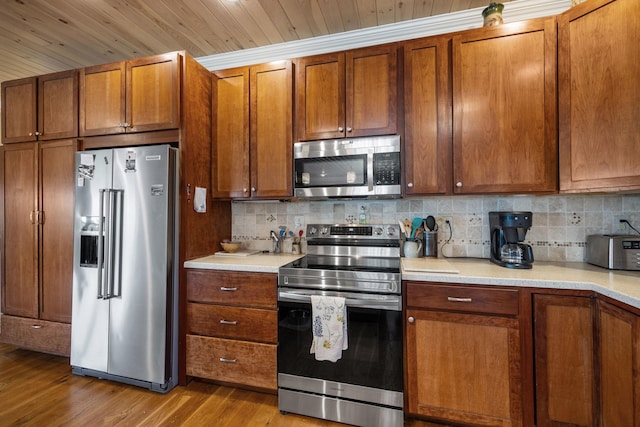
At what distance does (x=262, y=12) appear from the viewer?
2.06 metres

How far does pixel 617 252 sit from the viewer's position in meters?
1.61

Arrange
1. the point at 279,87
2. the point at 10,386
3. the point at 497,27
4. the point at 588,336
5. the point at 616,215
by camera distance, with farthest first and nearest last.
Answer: the point at 279,87 < the point at 10,386 < the point at 616,215 < the point at 497,27 < the point at 588,336

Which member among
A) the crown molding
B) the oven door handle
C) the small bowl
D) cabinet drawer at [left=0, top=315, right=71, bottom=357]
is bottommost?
cabinet drawer at [left=0, top=315, right=71, bottom=357]

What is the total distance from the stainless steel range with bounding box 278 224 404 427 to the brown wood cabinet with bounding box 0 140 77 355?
186 cm

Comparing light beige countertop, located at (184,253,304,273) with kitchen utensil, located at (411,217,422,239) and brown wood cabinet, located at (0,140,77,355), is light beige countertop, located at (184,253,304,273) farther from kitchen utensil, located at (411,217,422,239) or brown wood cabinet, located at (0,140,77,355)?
brown wood cabinet, located at (0,140,77,355)

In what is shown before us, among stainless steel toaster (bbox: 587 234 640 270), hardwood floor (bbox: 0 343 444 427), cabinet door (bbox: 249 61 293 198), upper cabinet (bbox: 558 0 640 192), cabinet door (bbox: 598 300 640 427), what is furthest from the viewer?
cabinet door (bbox: 249 61 293 198)

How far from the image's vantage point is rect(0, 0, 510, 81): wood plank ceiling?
6.49ft

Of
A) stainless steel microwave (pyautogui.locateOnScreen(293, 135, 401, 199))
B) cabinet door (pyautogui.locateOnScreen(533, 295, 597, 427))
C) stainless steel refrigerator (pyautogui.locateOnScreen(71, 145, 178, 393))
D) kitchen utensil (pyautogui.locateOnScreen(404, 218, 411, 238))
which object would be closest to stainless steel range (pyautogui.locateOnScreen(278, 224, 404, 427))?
kitchen utensil (pyautogui.locateOnScreen(404, 218, 411, 238))

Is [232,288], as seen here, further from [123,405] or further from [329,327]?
[123,405]

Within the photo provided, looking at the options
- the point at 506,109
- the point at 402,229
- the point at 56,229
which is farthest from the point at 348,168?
the point at 56,229

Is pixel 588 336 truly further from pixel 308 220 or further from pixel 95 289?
pixel 95 289

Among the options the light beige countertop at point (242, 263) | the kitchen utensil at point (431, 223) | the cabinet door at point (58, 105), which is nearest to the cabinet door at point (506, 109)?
the kitchen utensil at point (431, 223)

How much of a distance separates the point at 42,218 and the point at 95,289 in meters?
0.88

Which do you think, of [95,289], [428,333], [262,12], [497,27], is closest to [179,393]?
[95,289]
